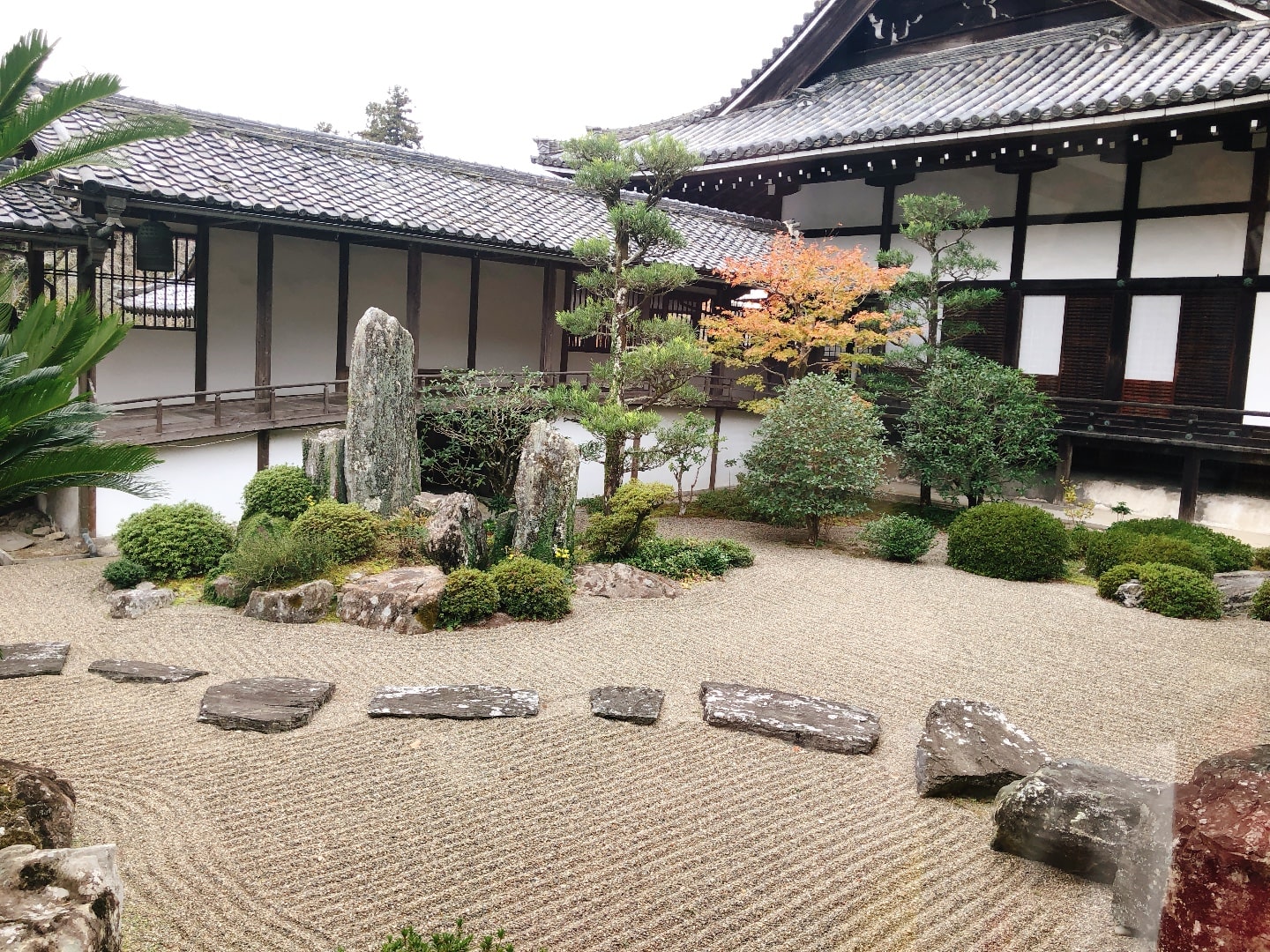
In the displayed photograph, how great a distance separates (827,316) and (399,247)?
7707 millimetres

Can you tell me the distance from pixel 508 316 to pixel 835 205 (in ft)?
22.7

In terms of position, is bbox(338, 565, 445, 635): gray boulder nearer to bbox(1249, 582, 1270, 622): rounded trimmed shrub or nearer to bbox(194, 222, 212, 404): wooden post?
bbox(194, 222, 212, 404): wooden post

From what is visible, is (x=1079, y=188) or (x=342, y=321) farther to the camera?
(x=342, y=321)

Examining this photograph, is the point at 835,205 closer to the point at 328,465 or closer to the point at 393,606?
the point at 328,465

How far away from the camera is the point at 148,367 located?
45.8ft

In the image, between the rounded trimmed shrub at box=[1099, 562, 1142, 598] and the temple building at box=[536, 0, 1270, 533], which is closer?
the rounded trimmed shrub at box=[1099, 562, 1142, 598]

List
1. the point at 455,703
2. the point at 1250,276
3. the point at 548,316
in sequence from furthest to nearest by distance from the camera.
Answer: the point at 548,316 → the point at 1250,276 → the point at 455,703

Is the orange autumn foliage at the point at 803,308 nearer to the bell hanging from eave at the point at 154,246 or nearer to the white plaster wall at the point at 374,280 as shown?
the white plaster wall at the point at 374,280

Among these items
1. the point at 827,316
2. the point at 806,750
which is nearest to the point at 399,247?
the point at 827,316

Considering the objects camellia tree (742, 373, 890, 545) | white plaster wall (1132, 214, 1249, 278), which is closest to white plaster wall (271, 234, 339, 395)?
camellia tree (742, 373, 890, 545)

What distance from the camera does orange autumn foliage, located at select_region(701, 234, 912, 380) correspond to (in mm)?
13648

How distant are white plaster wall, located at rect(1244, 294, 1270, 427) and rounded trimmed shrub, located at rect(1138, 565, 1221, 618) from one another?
491 cm

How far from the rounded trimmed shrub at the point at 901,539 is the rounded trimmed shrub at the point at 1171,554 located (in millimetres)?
2327

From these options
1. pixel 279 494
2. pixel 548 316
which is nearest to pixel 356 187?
pixel 548 316
